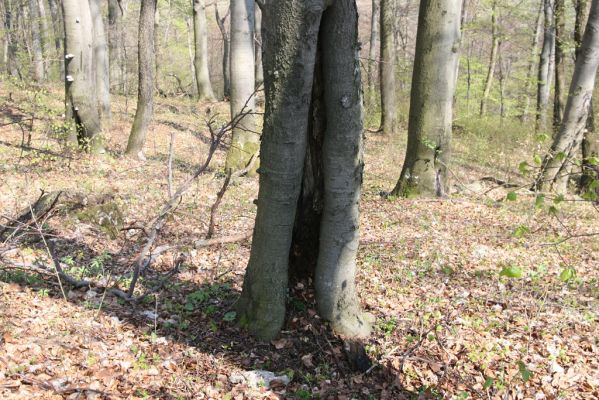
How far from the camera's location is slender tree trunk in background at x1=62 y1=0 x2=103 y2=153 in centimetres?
988

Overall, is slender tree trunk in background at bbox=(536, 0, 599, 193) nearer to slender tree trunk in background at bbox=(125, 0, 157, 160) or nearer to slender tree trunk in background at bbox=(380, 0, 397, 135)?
slender tree trunk in background at bbox=(380, 0, 397, 135)

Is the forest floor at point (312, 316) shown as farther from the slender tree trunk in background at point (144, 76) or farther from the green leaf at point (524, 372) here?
the slender tree trunk in background at point (144, 76)

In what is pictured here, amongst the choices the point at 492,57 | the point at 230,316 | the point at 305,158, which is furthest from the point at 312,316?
the point at 492,57

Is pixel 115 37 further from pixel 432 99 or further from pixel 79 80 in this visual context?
pixel 432 99

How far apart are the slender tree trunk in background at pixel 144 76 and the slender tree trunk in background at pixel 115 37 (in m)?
8.87

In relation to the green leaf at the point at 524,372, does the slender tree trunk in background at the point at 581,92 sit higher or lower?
higher

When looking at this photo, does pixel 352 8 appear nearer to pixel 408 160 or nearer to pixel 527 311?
pixel 527 311

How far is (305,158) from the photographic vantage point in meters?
3.60

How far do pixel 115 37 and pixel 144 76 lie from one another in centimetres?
1190

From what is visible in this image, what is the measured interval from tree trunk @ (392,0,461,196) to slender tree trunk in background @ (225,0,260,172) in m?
3.60

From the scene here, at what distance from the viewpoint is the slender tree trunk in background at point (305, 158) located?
10.2 ft

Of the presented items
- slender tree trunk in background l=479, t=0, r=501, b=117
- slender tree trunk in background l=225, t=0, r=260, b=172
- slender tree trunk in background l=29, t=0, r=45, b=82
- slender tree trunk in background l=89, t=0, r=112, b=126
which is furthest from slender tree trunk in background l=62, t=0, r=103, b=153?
slender tree trunk in background l=479, t=0, r=501, b=117

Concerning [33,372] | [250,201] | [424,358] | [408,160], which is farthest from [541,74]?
[33,372]

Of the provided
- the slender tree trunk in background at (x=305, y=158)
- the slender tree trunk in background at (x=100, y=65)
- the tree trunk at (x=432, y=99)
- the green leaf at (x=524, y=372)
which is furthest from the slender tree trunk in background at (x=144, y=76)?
the green leaf at (x=524, y=372)
